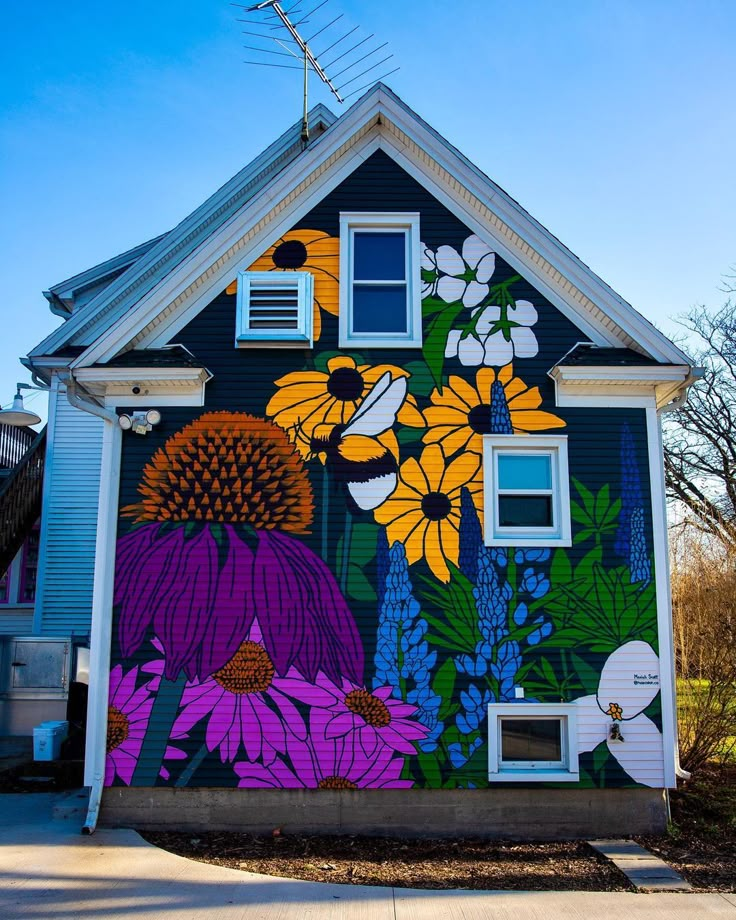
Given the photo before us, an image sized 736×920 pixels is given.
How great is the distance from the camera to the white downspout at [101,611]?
812 cm

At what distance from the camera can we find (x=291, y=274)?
8.98 meters

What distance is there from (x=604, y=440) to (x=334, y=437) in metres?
2.92

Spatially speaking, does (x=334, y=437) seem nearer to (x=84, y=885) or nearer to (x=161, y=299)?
(x=161, y=299)

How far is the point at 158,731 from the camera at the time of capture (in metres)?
8.26

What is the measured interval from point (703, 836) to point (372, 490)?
486cm

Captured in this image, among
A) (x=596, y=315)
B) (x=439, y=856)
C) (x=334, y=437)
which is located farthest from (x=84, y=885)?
(x=596, y=315)

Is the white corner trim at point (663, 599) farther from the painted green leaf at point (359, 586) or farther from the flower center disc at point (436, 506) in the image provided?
the painted green leaf at point (359, 586)

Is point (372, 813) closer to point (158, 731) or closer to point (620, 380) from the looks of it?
point (158, 731)

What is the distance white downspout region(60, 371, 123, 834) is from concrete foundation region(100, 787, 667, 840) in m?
0.31

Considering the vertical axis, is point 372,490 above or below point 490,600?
above

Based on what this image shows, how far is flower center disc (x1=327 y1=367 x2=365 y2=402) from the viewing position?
8.84 m

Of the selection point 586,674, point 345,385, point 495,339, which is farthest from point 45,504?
point 586,674

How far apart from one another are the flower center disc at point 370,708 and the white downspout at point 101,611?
2493mm

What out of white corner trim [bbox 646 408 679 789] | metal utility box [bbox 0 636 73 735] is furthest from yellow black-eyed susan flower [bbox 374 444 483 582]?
metal utility box [bbox 0 636 73 735]
